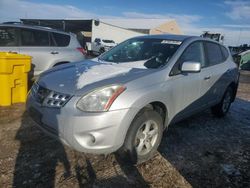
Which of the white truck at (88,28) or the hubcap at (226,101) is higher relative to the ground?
the white truck at (88,28)

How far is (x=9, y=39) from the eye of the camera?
6.32m

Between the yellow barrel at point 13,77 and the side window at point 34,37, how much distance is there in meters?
1.01

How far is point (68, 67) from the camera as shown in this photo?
12.7 feet

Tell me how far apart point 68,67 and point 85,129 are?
4.52 feet

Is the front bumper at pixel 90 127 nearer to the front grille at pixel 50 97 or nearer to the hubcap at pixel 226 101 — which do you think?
the front grille at pixel 50 97

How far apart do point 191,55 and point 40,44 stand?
162 inches

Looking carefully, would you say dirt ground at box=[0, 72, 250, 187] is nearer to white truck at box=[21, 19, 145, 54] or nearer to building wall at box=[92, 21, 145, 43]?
white truck at box=[21, 19, 145, 54]

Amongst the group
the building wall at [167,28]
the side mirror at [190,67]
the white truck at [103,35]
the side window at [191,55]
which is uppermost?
the building wall at [167,28]

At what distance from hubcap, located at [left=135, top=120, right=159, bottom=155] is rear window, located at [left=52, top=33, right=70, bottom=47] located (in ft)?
14.9

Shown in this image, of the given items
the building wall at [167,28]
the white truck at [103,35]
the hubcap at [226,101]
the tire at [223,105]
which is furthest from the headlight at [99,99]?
the building wall at [167,28]

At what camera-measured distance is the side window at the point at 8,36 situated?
6238 mm

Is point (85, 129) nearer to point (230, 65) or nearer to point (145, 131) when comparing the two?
point (145, 131)

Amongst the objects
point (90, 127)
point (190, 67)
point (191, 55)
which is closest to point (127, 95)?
point (90, 127)

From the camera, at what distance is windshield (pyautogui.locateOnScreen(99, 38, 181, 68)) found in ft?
12.7
